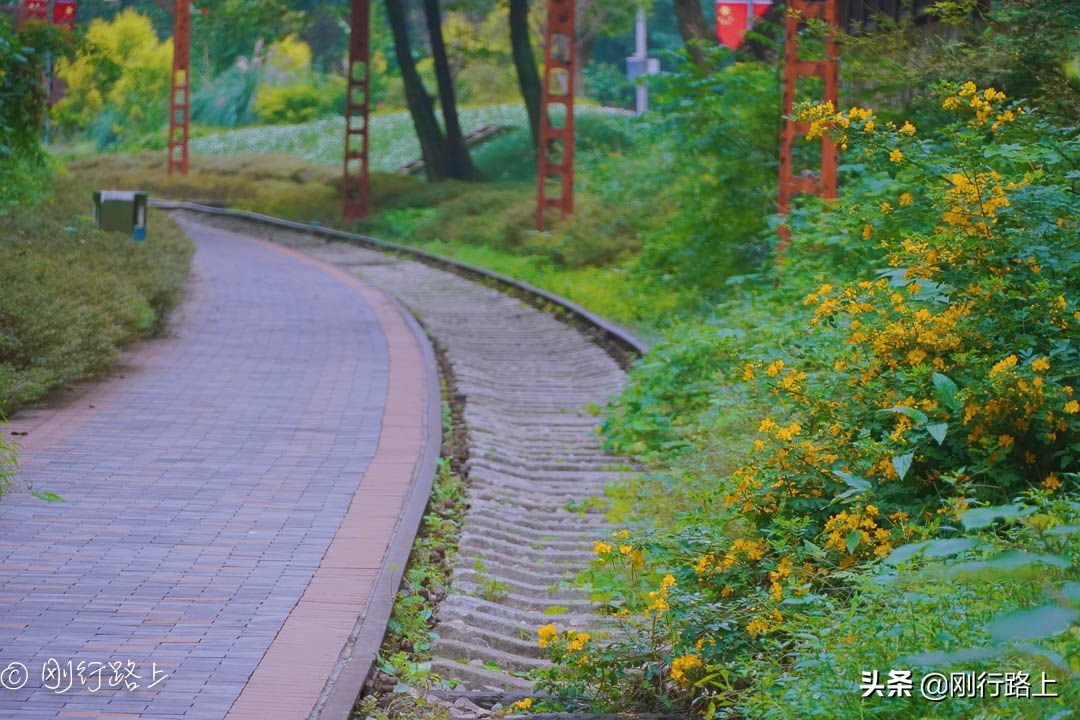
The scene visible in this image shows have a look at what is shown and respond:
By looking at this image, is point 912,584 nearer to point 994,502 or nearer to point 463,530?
point 994,502

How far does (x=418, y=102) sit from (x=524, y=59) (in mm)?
4007

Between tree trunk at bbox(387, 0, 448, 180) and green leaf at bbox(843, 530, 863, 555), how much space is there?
31982 millimetres

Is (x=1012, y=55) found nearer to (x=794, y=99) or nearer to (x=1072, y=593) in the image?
(x=794, y=99)

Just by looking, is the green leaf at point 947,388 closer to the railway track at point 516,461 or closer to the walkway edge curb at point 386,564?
the railway track at point 516,461

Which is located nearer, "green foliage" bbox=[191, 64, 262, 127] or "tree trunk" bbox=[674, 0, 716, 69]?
"tree trunk" bbox=[674, 0, 716, 69]

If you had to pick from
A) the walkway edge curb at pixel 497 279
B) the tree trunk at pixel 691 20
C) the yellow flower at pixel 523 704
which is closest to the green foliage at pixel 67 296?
the walkway edge curb at pixel 497 279

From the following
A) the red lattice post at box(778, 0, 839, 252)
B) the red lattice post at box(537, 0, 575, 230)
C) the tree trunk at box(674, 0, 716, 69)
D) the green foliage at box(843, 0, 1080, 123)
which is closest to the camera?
the green foliage at box(843, 0, 1080, 123)

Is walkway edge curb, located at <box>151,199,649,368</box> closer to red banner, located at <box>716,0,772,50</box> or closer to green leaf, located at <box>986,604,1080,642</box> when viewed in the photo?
red banner, located at <box>716,0,772,50</box>

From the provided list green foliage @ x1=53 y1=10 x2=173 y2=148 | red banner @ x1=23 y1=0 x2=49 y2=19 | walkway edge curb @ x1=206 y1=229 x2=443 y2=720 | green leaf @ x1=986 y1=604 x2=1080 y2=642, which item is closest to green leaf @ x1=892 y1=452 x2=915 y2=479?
walkway edge curb @ x1=206 y1=229 x2=443 y2=720

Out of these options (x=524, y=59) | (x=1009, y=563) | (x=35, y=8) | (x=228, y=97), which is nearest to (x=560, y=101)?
(x=524, y=59)

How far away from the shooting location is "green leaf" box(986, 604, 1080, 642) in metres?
2.46

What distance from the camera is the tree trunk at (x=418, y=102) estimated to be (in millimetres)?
35875

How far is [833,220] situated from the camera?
34.6ft

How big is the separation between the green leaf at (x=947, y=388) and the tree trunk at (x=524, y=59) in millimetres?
29430
